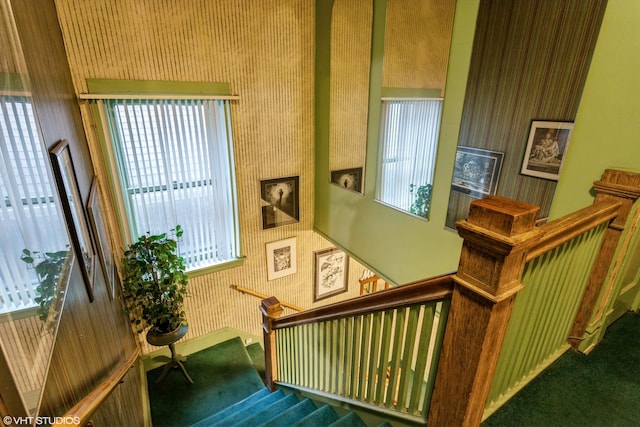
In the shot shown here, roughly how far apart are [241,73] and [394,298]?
9.53 ft

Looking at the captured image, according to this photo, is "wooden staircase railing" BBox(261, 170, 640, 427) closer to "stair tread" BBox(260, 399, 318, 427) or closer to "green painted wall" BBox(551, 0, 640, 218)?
"green painted wall" BBox(551, 0, 640, 218)

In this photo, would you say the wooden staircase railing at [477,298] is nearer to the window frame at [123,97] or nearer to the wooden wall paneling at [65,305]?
the wooden wall paneling at [65,305]

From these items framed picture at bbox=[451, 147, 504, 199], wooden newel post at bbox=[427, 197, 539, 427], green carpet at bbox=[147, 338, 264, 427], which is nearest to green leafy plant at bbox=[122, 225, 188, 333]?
green carpet at bbox=[147, 338, 264, 427]

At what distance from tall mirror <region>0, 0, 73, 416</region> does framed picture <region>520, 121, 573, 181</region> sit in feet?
8.48

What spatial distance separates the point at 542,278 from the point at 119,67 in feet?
11.1

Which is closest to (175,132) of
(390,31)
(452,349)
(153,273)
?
(153,273)

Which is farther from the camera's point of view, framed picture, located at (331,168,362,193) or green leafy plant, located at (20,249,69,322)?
framed picture, located at (331,168,362,193)

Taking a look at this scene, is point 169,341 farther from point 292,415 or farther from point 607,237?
point 607,237

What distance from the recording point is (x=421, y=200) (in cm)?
278

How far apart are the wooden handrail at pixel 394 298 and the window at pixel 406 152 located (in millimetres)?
1368

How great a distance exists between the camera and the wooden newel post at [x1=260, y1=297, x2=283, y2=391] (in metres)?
2.63

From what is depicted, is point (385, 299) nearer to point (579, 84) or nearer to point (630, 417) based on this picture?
point (630, 417)

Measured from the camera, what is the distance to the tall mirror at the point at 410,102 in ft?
8.95

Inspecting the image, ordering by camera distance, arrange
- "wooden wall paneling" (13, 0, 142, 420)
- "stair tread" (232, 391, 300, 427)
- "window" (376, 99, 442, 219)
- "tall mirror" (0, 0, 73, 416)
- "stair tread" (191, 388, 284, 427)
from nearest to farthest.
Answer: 1. "tall mirror" (0, 0, 73, 416)
2. "wooden wall paneling" (13, 0, 142, 420)
3. "stair tread" (232, 391, 300, 427)
4. "stair tread" (191, 388, 284, 427)
5. "window" (376, 99, 442, 219)
